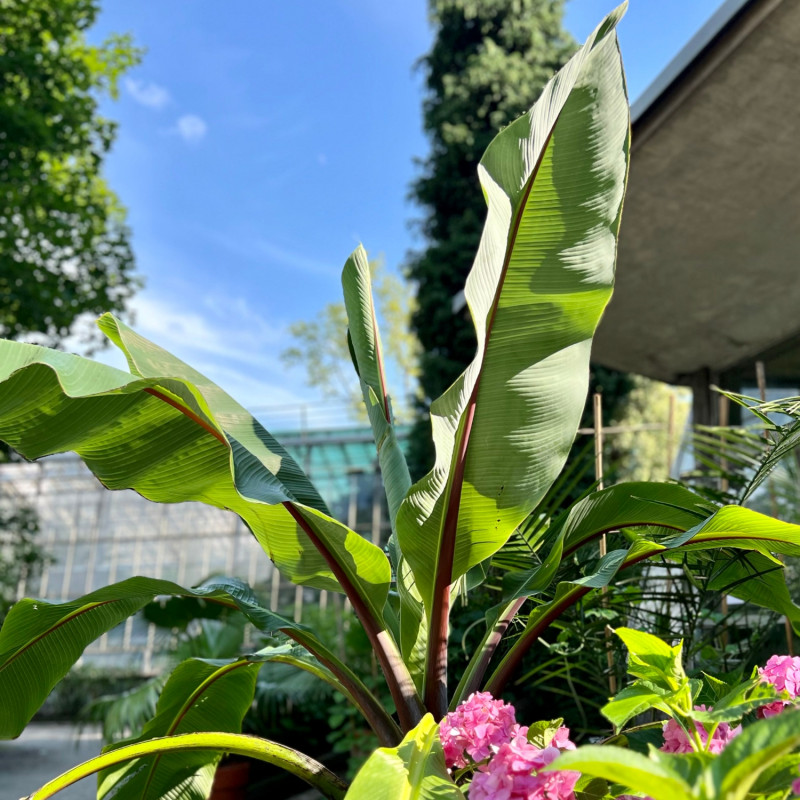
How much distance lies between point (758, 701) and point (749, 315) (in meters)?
4.35

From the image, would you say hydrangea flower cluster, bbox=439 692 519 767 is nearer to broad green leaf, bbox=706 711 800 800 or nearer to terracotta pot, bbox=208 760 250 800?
broad green leaf, bbox=706 711 800 800

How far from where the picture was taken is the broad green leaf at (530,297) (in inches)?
62.0

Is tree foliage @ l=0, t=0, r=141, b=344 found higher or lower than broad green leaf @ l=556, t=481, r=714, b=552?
higher

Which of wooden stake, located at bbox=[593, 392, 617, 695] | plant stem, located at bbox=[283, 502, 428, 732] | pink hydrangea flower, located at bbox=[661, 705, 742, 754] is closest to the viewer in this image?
pink hydrangea flower, located at bbox=[661, 705, 742, 754]

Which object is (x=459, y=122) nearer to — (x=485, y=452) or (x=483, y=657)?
(x=485, y=452)

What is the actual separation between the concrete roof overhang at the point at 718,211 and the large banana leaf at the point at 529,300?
1298 mm

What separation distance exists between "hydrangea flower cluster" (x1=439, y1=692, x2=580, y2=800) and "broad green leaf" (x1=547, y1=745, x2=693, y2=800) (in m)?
0.13

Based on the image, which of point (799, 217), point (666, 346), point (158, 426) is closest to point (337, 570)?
point (158, 426)

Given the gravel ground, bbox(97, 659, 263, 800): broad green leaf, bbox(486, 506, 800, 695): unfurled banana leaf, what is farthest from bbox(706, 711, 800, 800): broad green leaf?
the gravel ground

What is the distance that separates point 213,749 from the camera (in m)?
1.45

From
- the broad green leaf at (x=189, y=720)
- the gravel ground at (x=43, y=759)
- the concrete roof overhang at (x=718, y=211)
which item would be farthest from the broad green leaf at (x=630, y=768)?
the gravel ground at (x=43, y=759)

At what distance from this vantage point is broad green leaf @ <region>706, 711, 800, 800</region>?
0.68 meters

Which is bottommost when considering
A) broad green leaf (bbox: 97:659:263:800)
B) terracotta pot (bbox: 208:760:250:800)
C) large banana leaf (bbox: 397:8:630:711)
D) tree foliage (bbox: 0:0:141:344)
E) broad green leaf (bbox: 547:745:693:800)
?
terracotta pot (bbox: 208:760:250:800)

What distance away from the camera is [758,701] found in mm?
1006
